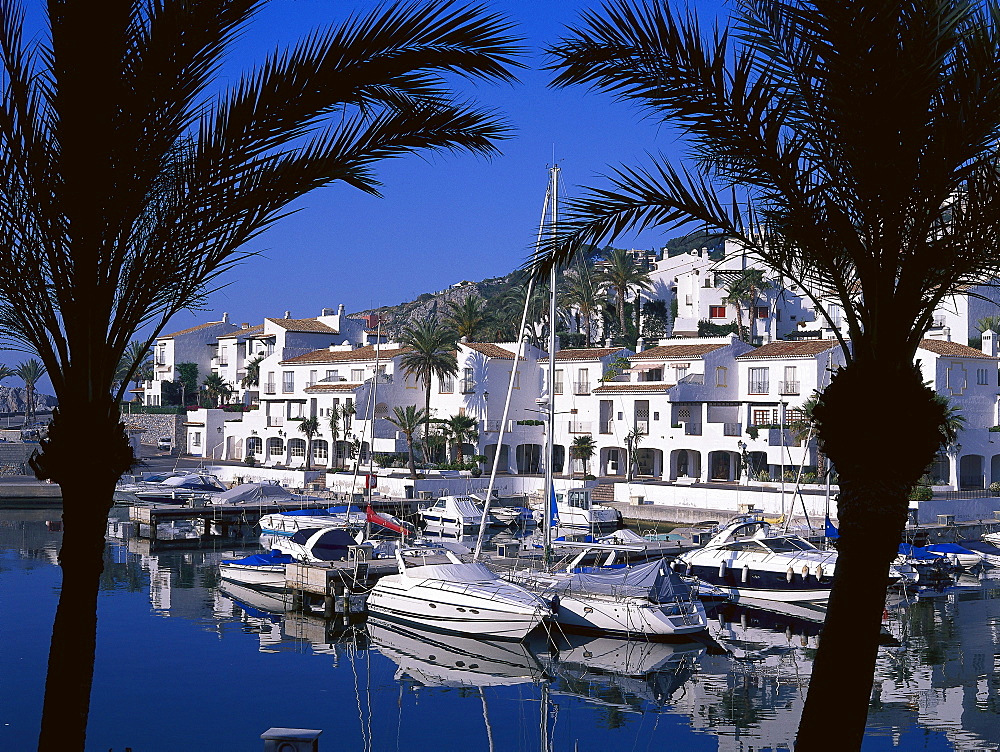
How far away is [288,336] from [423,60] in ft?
287

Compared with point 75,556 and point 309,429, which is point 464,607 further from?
point 309,429

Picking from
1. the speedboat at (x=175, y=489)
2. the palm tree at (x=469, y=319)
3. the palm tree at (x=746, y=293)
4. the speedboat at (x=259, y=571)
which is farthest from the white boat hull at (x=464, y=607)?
the palm tree at (x=746, y=293)

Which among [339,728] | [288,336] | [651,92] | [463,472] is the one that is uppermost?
[288,336]

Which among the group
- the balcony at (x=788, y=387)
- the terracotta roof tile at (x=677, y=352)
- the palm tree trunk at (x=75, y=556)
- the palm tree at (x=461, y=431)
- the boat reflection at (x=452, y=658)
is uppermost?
the terracotta roof tile at (x=677, y=352)

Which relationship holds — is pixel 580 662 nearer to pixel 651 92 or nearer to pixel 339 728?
pixel 339 728

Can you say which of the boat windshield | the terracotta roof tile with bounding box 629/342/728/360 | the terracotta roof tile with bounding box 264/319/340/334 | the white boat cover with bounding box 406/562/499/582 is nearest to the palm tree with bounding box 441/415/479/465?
the terracotta roof tile with bounding box 629/342/728/360

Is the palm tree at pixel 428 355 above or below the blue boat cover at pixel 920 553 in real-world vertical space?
above

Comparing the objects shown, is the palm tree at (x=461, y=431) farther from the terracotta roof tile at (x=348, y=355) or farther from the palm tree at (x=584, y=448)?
the terracotta roof tile at (x=348, y=355)

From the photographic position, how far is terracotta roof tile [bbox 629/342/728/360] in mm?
66938

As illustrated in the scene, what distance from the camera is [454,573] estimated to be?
3294 cm

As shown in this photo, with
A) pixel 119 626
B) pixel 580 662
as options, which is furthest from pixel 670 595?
pixel 119 626

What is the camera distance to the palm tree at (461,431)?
71500 mm

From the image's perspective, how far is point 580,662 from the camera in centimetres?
2889

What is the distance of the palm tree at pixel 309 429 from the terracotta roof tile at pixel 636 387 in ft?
70.5
